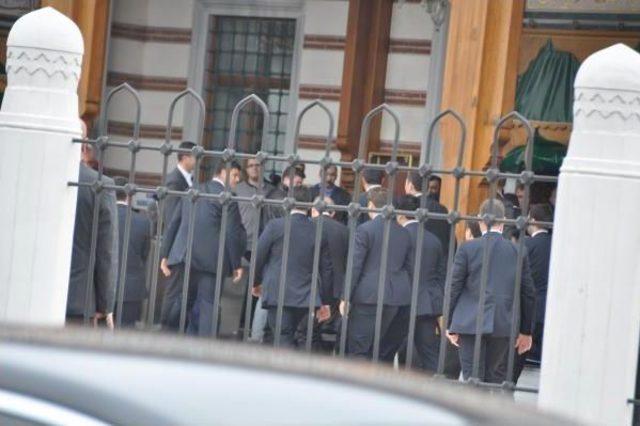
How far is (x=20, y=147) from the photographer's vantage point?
6.92 m

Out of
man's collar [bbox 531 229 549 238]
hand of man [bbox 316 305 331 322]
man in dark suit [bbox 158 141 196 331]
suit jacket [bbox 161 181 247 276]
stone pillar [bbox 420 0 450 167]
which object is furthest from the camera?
stone pillar [bbox 420 0 450 167]

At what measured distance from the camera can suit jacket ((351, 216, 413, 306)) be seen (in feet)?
33.1

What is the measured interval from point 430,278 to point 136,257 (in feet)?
7.16

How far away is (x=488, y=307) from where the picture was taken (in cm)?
981

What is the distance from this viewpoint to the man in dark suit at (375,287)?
10078mm

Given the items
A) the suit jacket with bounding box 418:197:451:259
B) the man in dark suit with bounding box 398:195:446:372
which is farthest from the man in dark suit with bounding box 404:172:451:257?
the man in dark suit with bounding box 398:195:446:372

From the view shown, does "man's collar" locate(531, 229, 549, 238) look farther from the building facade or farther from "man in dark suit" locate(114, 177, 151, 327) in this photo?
the building facade

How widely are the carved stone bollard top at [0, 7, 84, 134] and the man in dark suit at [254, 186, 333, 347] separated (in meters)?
3.58

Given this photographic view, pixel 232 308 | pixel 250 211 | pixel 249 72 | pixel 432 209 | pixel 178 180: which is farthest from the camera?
pixel 249 72

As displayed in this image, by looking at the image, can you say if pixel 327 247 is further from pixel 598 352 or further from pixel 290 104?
pixel 290 104

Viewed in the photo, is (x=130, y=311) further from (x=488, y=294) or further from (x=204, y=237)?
(x=488, y=294)

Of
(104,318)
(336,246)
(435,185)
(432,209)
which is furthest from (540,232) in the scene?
(104,318)

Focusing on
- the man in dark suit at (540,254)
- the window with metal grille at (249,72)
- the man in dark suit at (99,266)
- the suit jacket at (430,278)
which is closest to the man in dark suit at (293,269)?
the suit jacket at (430,278)

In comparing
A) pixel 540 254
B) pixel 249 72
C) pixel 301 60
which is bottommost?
pixel 540 254
